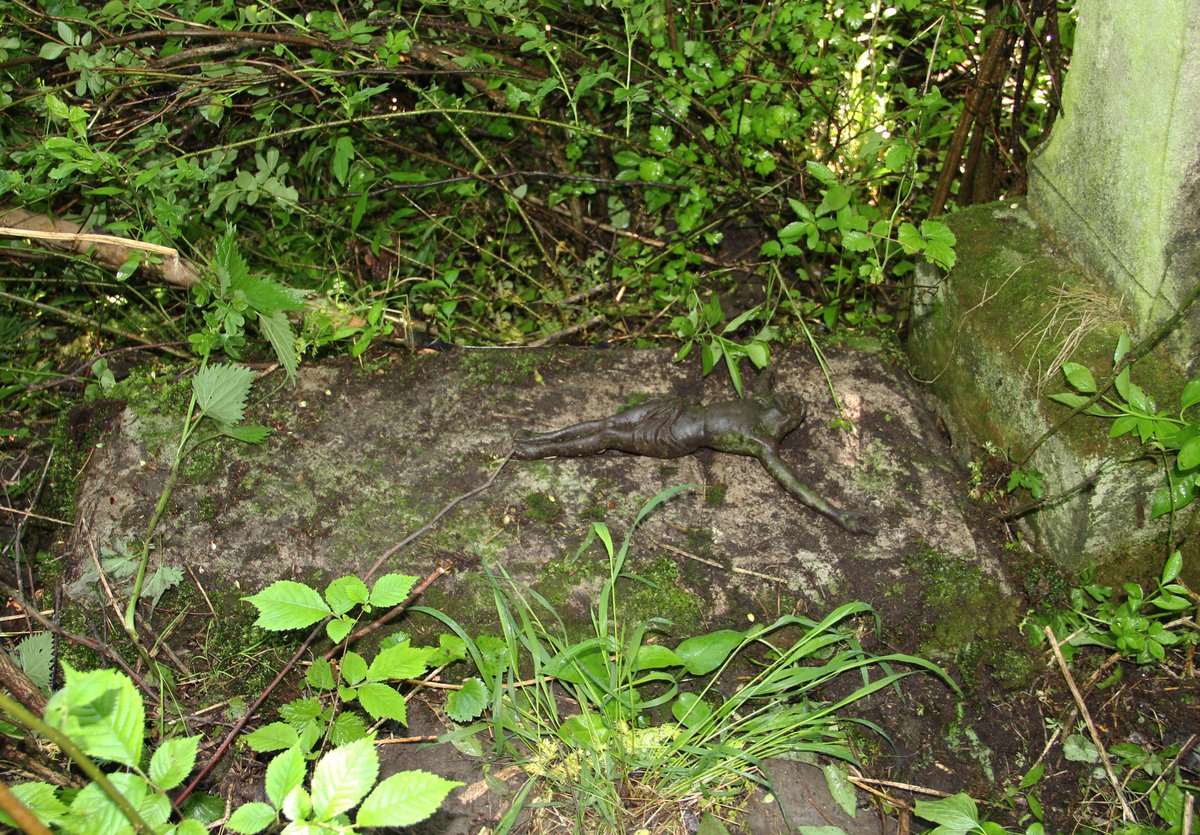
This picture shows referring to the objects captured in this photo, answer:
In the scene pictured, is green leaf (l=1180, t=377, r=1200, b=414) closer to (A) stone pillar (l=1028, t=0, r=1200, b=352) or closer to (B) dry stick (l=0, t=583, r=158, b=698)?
(A) stone pillar (l=1028, t=0, r=1200, b=352)

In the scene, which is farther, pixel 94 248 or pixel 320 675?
pixel 94 248

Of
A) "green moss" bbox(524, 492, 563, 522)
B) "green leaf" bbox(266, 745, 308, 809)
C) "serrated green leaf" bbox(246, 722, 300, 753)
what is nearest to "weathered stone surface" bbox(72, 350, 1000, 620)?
"green moss" bbox(524, 492, 563, 522)

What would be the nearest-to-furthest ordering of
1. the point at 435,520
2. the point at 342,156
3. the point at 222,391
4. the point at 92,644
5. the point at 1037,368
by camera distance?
the point at 92,644 → the point at 1037,368 → the point at 435,520 → the point at 222,391 → the point at 342,156

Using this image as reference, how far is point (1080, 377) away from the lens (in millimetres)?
2619

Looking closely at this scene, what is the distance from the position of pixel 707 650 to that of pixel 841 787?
532mm

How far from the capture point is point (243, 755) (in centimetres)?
266

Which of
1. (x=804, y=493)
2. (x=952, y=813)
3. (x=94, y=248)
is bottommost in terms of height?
(x=952, y=813)

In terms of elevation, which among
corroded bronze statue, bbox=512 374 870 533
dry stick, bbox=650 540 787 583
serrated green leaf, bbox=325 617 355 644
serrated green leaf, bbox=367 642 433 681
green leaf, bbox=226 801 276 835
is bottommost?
serrated green leaf, bbox=367 642 433 681

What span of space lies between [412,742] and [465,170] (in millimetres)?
→ 2413

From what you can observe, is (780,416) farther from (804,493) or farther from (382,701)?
(382,701)

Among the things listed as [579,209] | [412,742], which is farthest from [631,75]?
[412,742]

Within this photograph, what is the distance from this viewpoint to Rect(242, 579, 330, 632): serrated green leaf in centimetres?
227

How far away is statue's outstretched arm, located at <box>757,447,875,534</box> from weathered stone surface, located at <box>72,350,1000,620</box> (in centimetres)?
6

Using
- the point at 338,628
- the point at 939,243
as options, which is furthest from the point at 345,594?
the point at 939,243
